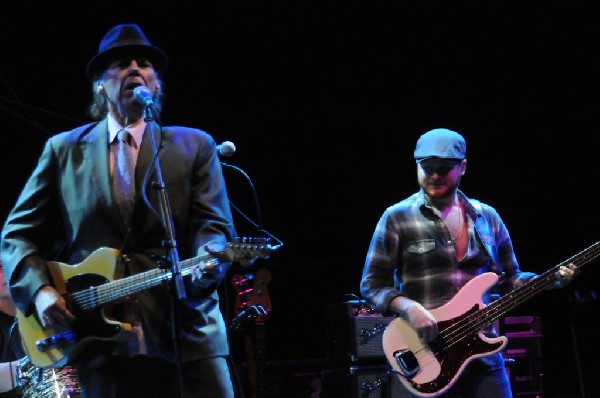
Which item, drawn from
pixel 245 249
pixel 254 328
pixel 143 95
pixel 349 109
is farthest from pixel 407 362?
pixel 349 109

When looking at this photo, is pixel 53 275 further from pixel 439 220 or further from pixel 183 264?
pixel 439 220

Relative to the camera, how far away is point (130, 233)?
329 centimetres

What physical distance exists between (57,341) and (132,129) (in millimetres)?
923

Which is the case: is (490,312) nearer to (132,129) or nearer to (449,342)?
(449,342)

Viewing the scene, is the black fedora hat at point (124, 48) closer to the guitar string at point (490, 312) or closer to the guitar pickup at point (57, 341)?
the guitar pickup at point (57, 341)

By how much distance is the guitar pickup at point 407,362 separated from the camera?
487 cm

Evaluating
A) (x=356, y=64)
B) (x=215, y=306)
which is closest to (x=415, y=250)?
(x=215, y=306)

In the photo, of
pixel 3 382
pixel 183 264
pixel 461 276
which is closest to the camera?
pixel 183 264

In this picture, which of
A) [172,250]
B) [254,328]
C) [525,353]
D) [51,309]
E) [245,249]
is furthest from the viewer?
[254,328]

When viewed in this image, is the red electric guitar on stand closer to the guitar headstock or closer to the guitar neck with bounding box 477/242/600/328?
the guitar neck with bounding box 477/242/600/328

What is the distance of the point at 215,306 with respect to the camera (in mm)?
3328

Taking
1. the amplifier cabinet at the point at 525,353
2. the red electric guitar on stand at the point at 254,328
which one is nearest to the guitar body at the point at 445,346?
the amplifier cabinet at the point at 525,353

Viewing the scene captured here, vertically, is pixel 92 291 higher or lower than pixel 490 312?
higher

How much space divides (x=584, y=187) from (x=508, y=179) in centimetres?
98
